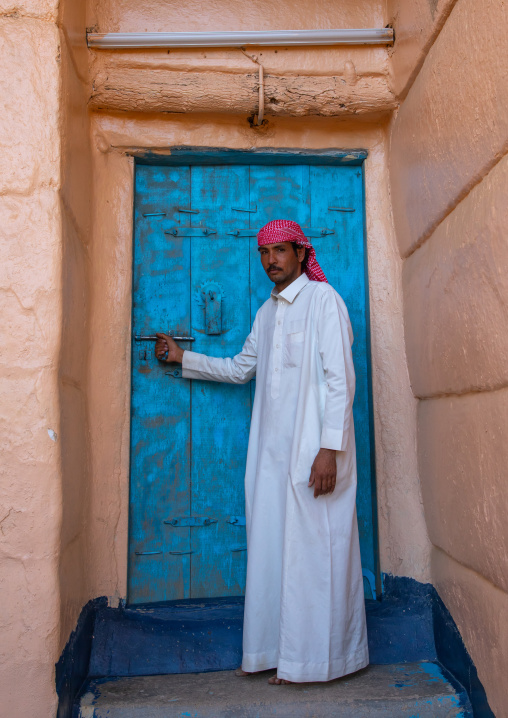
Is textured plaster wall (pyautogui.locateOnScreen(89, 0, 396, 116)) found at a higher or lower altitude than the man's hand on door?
higher

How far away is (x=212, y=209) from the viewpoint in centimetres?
286

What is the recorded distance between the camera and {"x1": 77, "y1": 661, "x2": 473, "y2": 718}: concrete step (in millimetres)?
2027

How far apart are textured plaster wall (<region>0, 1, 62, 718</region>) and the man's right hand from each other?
2.21 feet

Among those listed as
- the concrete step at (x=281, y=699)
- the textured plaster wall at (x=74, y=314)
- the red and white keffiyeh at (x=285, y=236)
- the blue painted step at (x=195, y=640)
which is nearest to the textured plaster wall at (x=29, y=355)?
the textured plaster wall at (x=74, y=314)

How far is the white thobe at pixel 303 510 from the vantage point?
2098mm

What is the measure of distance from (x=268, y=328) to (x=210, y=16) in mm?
1514

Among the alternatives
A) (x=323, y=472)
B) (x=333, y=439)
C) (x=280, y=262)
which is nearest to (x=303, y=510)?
(x=323, y=472)

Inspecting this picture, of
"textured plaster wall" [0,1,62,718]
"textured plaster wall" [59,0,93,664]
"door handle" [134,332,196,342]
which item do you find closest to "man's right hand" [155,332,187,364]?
"door handle" [134,332,196,342]

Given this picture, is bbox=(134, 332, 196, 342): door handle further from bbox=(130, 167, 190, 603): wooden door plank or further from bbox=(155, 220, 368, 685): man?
bbox=(155, 220, 368, 685): man

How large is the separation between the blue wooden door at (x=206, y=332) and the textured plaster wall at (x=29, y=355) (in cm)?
71

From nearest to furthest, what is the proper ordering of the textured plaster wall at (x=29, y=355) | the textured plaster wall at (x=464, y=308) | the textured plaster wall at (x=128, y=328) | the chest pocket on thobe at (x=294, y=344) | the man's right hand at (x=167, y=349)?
the textured plaster wall at (x=464, y=308), the textured plaster wall at (x=29, y=355), the chest pocket on thobe at (x=294, y=344), the textured plaster wall at (x=128, y=328), the man's right hand at (x=167, y=349)

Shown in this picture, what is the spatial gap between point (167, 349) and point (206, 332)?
207 millimetres

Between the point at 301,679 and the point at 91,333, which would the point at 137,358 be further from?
the point at 301,679

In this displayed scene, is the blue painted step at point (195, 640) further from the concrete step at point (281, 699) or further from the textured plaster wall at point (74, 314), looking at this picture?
the textured plaster wall at point (74, 314)
